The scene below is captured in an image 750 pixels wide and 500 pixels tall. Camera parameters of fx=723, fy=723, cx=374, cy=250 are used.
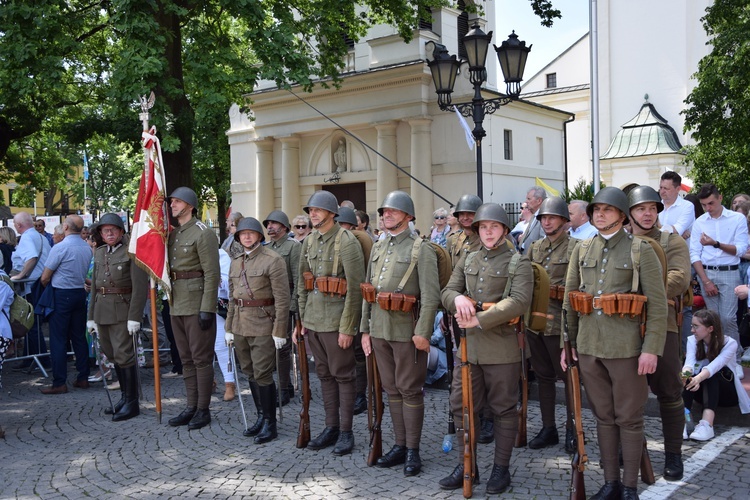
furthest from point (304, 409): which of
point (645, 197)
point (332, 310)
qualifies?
point (645, 197)

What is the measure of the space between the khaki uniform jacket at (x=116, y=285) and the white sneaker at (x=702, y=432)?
5.91 m

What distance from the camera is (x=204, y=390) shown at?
777cm

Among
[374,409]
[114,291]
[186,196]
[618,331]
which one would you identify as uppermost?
[186,196]

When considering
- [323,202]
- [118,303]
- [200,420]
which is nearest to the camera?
[323,202]

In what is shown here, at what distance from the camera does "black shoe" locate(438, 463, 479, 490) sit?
18.3 ft

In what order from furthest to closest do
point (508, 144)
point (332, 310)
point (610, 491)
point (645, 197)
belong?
point (508, 144), point (332, 310), point (645, 197), point (610, 491)

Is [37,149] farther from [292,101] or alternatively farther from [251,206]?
[292,101]

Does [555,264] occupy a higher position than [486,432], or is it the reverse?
[555,264]

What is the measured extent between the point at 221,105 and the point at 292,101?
1158 cm

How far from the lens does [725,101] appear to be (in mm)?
16344

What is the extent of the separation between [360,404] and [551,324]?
9.23ft

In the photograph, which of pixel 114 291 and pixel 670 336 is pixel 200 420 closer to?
pixel 114 291

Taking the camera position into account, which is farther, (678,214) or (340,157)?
(340,157)

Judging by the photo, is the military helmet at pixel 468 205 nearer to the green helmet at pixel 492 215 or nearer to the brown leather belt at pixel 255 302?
the green helmet at pixel 492 215
